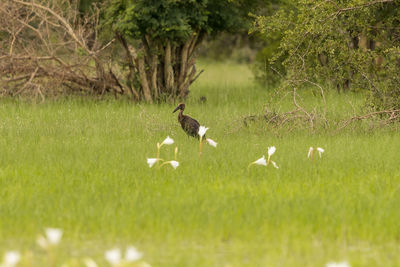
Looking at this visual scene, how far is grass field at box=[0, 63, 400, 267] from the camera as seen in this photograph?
602 cm

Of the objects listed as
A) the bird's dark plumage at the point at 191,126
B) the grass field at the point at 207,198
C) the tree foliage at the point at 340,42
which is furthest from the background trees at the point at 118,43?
the bird's dark plumage at the point at 191,126

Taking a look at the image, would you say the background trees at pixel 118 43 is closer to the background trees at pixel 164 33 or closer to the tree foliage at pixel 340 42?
the background trees at pixel 164 33

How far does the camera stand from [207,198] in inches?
305

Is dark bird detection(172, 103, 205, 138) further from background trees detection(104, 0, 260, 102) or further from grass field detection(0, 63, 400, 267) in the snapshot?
background trees detection(104, 0, 260, 102)

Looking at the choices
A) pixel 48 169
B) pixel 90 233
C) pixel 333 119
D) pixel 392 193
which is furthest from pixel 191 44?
pixel 90 233

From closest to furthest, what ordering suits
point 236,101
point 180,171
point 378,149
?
point 180,171 < point 378,149 < point 236,101

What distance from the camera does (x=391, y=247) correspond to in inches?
242

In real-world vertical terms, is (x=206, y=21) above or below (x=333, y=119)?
above

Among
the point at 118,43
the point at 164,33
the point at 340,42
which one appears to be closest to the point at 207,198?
the point at 340,42

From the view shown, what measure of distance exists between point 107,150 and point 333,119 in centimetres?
556

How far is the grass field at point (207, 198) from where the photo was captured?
6020 mm

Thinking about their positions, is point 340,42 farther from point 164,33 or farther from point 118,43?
point 118,43

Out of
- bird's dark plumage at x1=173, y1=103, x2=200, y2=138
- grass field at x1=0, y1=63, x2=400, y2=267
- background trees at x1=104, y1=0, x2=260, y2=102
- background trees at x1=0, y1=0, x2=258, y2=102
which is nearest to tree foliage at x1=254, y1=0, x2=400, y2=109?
grass field at x1=0, y1=63, x2=400, y2=267

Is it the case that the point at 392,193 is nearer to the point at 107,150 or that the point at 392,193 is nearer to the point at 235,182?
the point at 235,182
